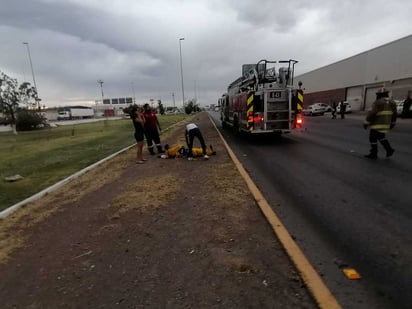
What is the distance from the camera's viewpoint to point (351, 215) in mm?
4883

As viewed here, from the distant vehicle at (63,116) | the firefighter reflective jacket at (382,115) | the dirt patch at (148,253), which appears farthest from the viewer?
the distant vehicle at (63,116)

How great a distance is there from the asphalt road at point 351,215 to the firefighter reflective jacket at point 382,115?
0.89 m

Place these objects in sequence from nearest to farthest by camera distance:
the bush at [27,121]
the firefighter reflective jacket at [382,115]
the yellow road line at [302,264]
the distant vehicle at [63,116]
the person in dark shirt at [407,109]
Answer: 1. the yellow road line at [302,264]
2. the firefighter reflective jacket at [382,115]
3. the person in dark shirt at [407,109]
4. the bush at [27,121]
5. the distant vehicle at [63,116]

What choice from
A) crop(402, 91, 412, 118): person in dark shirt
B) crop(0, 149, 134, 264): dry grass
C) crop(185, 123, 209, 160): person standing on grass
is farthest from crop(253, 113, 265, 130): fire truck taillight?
crop(402, 91, 412, 118): person in dark shirt

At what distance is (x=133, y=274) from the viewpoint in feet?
11.5

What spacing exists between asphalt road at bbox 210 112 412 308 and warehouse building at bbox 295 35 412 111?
24095 millimetres

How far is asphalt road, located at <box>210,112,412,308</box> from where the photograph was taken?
308cm

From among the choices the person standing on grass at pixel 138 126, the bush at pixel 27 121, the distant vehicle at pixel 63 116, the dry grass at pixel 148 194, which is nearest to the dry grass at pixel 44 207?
the person standing on grass at pixel 138 126

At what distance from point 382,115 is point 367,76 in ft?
128

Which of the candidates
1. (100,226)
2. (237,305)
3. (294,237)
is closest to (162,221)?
(100,226)

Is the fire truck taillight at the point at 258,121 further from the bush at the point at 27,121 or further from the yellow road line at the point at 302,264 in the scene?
the bush at the point at 27,121

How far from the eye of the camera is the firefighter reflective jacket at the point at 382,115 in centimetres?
912

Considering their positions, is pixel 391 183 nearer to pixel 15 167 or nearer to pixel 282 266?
pixel 282 266

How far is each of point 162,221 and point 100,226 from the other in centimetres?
95
